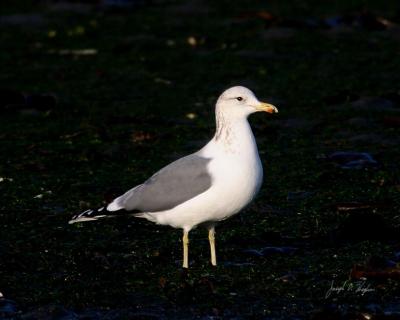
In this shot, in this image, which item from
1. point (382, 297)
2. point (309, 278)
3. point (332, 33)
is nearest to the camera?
point (382, 297)

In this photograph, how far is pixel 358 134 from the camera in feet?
38.6

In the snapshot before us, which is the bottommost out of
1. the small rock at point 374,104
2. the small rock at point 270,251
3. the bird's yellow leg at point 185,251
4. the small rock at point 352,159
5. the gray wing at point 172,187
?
the small rock at point 374,104

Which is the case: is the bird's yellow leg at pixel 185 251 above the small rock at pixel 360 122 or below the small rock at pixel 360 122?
above

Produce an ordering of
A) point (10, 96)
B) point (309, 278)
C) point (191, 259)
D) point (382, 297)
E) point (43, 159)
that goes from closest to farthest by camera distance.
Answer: point (382, 297) < point (309, 278) < point (191, 259) < point (43, 159) < point (10, 96)

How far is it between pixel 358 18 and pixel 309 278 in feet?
33.1

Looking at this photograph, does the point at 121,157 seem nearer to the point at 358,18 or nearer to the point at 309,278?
the point at 309,278

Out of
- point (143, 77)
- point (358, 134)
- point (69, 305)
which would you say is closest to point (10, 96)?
point (143, 77)

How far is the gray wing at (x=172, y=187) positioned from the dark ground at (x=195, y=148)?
44cm

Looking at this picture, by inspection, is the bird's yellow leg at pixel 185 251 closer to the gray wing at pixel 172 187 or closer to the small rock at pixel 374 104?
the gray wing at pixel 172 187

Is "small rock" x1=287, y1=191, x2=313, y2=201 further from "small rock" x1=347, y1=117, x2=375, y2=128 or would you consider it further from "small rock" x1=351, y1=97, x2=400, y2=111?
"small rock" x1=351, y1=97, x2=400, y2=111

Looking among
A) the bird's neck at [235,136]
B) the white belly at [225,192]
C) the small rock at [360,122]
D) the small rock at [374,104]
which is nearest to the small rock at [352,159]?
the small rock at [360,122]

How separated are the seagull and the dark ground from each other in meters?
0.37

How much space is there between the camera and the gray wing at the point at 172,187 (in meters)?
7.73

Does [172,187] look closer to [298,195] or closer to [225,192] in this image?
[225,192]
